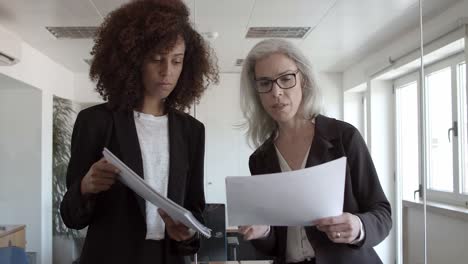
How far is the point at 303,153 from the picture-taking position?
46.7 inches

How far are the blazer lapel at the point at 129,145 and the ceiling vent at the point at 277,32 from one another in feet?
10.8

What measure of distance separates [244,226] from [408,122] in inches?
164

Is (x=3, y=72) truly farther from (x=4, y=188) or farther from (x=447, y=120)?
(x=447, y=120)

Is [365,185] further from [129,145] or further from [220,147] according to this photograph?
[220,147]

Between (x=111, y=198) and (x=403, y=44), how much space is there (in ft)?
13.3

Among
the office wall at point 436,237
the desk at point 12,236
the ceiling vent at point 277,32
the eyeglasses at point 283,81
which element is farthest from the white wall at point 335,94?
the eyeglasses at point 283,81

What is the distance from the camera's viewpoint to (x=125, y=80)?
3.57ft

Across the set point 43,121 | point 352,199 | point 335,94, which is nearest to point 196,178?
point 352,199

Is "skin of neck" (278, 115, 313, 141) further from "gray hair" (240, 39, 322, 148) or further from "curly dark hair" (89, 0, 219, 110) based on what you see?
"curly dark hair" (89, 0, 219, 110)

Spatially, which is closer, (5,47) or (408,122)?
(5,47)

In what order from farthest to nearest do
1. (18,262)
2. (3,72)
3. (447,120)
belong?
(3,72), (447,120), (18,262)

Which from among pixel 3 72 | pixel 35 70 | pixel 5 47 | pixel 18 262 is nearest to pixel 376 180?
pixel 18 262

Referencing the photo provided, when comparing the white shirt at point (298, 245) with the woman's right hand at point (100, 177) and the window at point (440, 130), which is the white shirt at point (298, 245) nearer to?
the woman's right hand at point (100, 177)

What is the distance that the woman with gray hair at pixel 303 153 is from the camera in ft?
3.41
